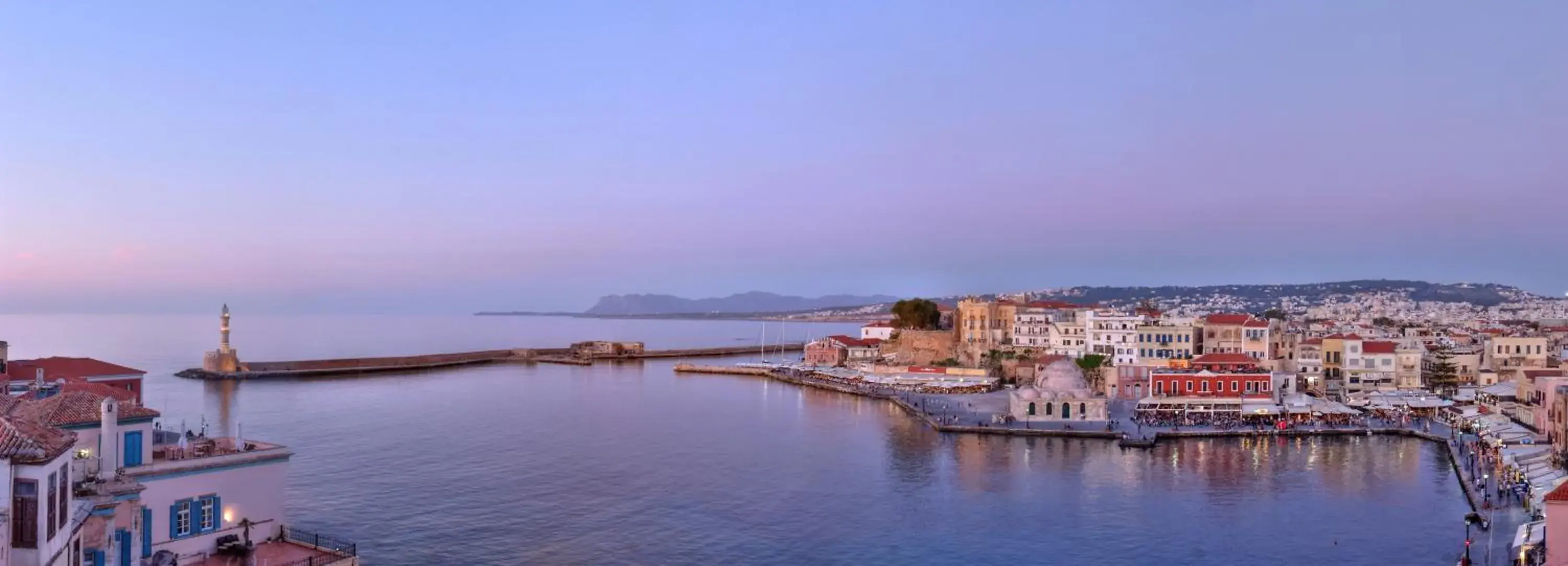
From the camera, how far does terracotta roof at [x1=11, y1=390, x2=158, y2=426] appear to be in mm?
14078

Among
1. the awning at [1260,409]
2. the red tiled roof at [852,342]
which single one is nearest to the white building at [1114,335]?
the awning at [1260,409]

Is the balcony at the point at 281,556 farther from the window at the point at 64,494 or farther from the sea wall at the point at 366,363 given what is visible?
the sea wall at the point at 366,363

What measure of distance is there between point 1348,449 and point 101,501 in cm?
3677

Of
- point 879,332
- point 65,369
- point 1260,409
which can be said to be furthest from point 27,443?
point 879,332

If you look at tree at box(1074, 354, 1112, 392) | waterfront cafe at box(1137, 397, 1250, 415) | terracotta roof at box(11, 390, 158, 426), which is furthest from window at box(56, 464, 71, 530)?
tree at box(1074, 354, 1112, 392)

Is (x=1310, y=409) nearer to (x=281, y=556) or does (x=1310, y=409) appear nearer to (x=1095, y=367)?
(x=1095, y=367)

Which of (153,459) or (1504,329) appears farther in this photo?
(1504,329)

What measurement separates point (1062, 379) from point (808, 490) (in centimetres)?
1894

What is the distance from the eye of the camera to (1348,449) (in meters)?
35.8

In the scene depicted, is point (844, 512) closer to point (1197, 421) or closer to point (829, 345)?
point (1197, 421)

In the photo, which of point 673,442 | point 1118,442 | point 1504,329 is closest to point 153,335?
point 673,442

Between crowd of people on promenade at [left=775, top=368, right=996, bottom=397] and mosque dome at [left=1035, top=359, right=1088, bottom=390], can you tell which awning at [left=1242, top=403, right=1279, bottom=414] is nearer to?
mosque dome at [left=1035, top=359, right=1088, bottom=390]

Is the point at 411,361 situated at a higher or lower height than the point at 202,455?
lower

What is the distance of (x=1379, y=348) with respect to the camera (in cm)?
5112
